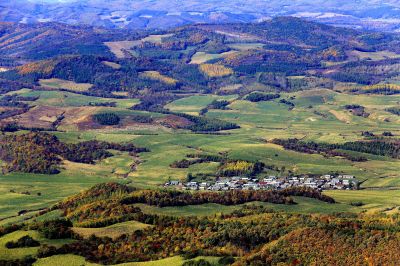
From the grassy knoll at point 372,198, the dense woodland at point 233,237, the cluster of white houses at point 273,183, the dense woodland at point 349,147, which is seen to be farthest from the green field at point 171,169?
the dense woodland at point 233,237

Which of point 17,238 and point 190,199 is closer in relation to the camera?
point 17,238

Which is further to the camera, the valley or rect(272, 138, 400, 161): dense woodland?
rect(272, 138, 400, 161): dense woodland

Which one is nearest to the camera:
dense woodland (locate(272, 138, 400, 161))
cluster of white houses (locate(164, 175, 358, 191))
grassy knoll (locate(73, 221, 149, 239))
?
grassy knoll (locate(73, 221, 149, 239))

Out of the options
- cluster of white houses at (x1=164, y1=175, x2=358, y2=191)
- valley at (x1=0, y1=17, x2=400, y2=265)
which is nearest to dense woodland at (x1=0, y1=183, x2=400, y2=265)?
valley at (x1=0, y1=17, x2=400, y2=265)

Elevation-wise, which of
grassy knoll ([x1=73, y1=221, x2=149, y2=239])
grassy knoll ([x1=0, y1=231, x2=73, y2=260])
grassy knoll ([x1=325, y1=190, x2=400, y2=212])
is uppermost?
grassy knoll ([x1=0, y1=231, x2=73, y2=260])

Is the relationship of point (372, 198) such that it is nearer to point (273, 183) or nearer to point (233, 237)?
point (273, 183)

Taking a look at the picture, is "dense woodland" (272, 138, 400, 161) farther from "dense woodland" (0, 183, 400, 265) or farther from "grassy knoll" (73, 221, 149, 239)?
"grassy knoll" (73, 221, 149, 239)

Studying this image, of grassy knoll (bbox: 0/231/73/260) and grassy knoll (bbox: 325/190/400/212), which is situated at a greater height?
grassy knoll (bbox: 0/231/73/260)

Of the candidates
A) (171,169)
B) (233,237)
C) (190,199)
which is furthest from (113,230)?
(171,169)

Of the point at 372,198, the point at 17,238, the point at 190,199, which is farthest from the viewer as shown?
the point at 372,198

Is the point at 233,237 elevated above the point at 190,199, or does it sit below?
above
